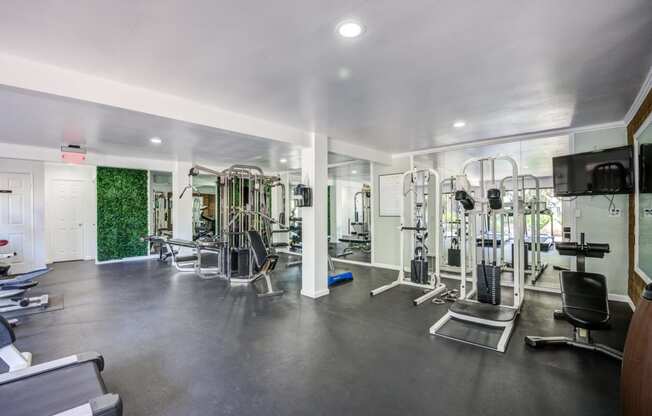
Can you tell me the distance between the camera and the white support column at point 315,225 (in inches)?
174

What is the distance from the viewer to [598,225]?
4.22 meters

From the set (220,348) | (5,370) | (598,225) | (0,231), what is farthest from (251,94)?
(0,231)

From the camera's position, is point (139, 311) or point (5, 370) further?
point (139, 311)

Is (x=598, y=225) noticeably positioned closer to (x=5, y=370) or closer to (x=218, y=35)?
(x=218, y=35)

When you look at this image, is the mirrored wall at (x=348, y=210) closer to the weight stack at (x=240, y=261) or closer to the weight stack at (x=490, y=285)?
the weight stack at (x=240, y=261)

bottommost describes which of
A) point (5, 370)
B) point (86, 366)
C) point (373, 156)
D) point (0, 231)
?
point (5, 370)

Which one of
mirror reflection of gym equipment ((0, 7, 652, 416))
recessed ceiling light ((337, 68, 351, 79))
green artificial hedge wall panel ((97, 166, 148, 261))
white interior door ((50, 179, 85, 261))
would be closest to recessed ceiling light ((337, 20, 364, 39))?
mirror reflection of gym equipment ((0, 7, 652, 416))

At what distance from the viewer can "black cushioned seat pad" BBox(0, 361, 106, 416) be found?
5.25 feet

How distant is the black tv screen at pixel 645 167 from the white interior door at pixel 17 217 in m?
9.76

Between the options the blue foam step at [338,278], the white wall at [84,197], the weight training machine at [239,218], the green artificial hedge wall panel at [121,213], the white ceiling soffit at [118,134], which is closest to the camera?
the white ceiling soffit at [118,134]

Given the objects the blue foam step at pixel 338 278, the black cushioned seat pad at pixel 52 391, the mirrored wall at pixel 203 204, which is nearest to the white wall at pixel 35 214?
the mirrored wall at pixel 203 204

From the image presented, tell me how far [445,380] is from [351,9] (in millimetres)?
2677

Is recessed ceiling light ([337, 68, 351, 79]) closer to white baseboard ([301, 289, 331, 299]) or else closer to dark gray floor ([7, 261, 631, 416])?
dark gray floor ([7, 261, 631, 416])

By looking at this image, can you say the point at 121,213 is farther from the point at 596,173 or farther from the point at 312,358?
the point at 596,173
